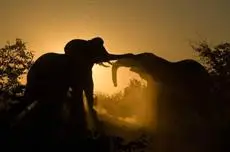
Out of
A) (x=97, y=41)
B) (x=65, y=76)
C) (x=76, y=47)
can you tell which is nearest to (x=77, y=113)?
(x=65, y=76)

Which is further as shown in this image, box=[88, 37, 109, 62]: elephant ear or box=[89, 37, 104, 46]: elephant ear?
box=[89, 37, 104, 46]: elephant ear

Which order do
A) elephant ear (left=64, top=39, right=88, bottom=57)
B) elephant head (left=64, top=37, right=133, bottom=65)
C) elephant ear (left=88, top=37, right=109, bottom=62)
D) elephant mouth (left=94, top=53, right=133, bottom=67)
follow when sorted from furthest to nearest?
elephant mouth (left=94, top=53, right=133, bottom=67) → elephant ear (left=88, top=37, right=109, bottom=62) → elephant head (left=64, top=37, right=133, bottom=65) → elephant ear (left=64, top=39, right=88, bottom=57)

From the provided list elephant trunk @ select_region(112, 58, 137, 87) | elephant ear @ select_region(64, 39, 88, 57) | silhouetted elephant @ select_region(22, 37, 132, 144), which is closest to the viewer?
silhouetted elephant @ select_region(22, 37, 132, 144)

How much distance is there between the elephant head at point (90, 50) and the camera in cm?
1653

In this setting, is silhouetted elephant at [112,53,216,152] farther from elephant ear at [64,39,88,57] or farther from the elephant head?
elephant ear at [64,39,88,57]

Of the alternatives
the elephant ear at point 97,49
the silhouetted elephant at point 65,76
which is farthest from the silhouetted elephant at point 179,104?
the silhouetted elephant at point 65,76

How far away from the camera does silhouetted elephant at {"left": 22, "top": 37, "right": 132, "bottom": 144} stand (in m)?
13.3

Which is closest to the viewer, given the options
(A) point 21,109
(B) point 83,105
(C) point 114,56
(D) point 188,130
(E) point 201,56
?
(A) point 21,109

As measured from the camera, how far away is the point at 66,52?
1622 centimetres

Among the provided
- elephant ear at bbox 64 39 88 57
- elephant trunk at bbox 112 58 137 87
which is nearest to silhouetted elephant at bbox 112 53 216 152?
elephant trunk at bbox 112 58 137 87

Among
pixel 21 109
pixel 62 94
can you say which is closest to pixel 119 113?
pixel 62 94

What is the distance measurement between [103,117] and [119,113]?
178 inches

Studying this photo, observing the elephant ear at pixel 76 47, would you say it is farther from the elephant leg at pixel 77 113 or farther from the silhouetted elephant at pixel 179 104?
the silhouetted elephant at pixel 179 104

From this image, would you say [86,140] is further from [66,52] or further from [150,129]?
[150,129]
